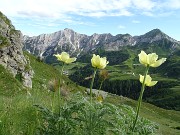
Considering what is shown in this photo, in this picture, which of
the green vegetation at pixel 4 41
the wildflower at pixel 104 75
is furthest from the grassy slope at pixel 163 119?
the wildflower at pixel 104 75

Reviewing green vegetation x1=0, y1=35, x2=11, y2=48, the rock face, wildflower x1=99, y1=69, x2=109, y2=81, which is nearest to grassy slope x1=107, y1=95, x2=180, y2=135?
the rock face

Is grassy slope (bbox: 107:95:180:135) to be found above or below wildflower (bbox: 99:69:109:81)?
below

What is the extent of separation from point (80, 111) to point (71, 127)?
1.28ft

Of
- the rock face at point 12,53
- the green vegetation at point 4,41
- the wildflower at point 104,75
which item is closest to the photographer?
the wildflower at point 104,75

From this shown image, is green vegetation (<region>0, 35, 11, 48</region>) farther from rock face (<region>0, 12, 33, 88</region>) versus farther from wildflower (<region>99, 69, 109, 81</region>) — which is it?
wildflower (<region>99, 69, 109, 81</region>)

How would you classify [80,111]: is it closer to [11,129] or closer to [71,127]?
[71,127]

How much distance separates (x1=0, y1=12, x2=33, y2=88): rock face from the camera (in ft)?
123

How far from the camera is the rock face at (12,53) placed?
123 feet

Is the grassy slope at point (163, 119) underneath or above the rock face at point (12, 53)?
underneath

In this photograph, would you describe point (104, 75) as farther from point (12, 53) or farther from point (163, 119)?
point (163, 119)

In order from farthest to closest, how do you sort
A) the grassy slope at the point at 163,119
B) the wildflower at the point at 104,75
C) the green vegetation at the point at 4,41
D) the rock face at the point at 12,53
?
the grassy slope at the point at 163,119 < the green vegetation at the point at 4,41 < the rock face at the point at 12,53 < the wildflower at the point at 104,75

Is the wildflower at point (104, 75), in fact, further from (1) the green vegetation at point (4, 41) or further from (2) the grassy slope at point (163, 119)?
(1) the green vegetation at point (4, 41)

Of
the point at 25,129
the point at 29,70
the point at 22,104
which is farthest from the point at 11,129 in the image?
the point at 29,70

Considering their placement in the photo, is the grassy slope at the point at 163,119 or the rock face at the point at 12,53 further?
the grassy slope at the point at 163,119
